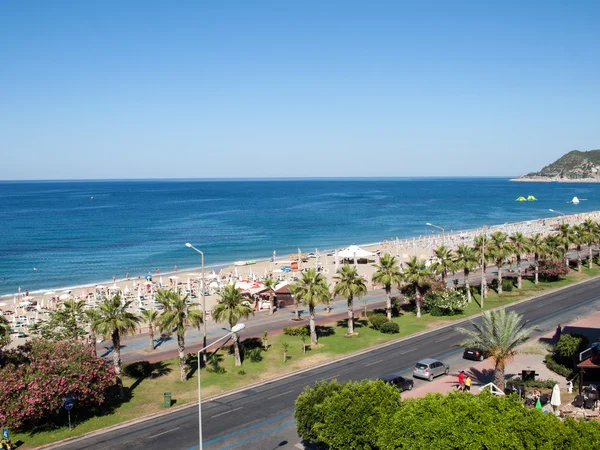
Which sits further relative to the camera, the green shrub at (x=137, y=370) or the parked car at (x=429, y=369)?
the green shrub at (x=137, y=370)

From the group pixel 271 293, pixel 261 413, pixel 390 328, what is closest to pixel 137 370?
pixel 261 413

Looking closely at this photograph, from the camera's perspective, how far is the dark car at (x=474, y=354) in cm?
3562

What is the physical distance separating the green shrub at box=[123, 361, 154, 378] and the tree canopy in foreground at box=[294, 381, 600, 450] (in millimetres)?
15424

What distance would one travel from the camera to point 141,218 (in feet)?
495

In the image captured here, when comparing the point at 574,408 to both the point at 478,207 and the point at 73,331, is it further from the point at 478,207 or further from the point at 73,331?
the point at 478,207

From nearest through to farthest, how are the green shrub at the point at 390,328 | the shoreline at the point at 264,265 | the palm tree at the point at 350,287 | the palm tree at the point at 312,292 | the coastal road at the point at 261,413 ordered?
the coastal road at the point at 261,413 → the palm tree at the point at 312,292 → the palm tree at the point at 350,287 → the green shrub at the point at 390,328 → the shoreline at the point at 264,265

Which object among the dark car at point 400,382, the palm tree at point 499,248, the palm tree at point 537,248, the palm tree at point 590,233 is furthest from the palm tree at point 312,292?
the palm tree at point 590,233

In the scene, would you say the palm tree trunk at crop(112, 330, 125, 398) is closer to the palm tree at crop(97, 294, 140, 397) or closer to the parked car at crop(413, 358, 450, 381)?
the palm tree at crop(97, 294, 140, 397)

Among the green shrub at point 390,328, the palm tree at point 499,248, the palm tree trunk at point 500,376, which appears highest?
the palm tree at point 499,248

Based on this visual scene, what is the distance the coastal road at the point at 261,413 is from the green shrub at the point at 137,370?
6.19 meters

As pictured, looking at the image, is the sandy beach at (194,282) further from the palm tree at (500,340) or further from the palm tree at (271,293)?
the palm tree at (500,340)

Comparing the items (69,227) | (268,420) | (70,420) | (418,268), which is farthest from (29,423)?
(69,227)

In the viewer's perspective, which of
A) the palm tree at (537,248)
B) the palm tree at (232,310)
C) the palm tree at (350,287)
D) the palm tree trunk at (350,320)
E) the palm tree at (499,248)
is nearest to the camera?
the palm tree at (232,310)

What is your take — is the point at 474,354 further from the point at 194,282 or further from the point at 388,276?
the point at 194,282
